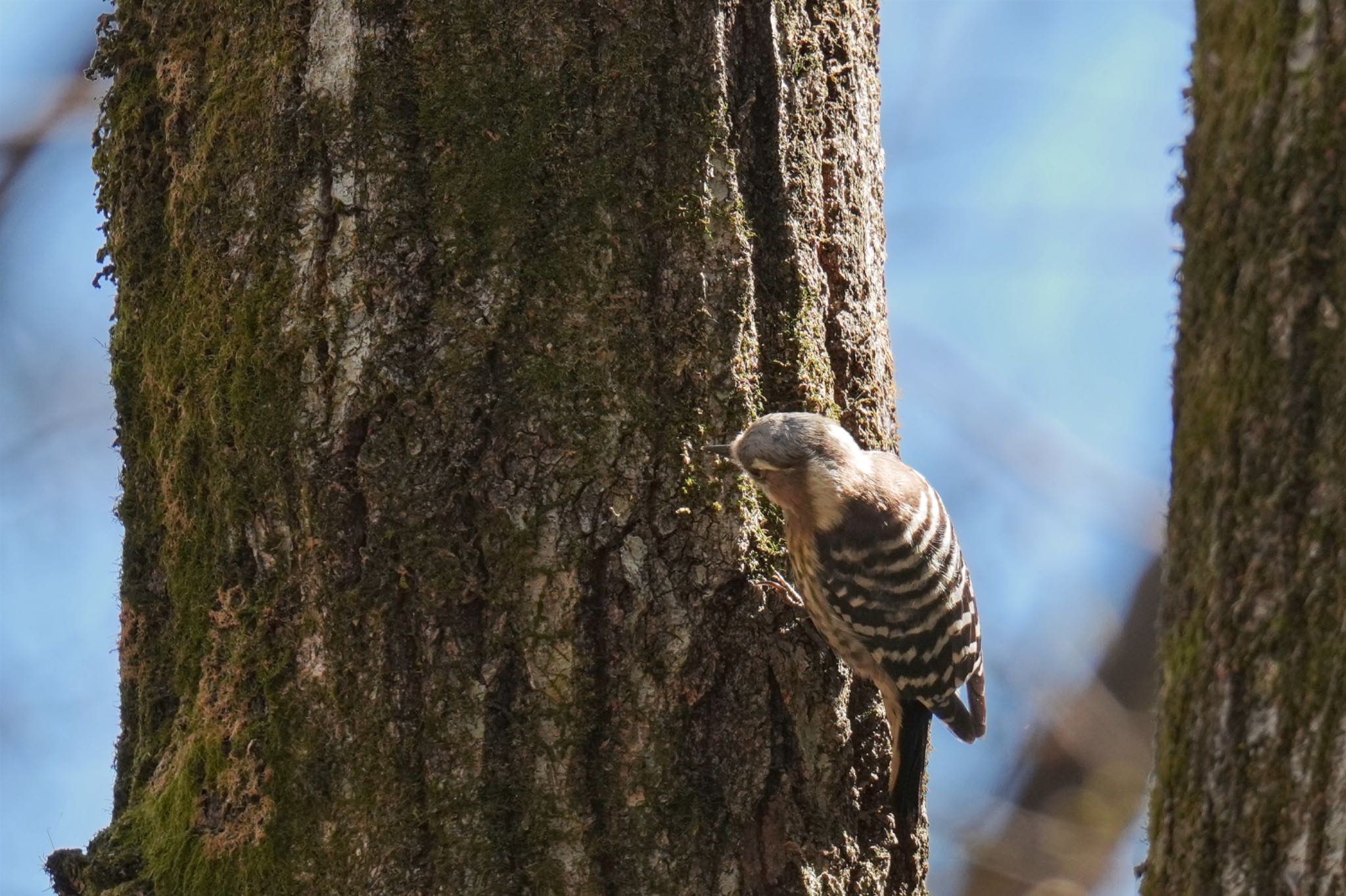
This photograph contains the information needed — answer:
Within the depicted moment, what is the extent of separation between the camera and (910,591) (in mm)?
3648

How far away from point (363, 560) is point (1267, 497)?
5.56 ft

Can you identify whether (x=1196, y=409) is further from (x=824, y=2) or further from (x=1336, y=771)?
(x=824, y=2)

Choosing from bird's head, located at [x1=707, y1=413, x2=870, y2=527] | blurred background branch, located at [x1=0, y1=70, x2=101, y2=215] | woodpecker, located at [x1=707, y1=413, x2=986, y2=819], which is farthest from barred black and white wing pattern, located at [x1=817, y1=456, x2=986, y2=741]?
blurred background branch, located at [x1=0, y1=70, x2=101, y2=215]

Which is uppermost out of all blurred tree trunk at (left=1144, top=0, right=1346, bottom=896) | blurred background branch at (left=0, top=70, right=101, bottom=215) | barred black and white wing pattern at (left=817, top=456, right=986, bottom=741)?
blurred background branch at (left=0, top=70, right=101, bottom=215)

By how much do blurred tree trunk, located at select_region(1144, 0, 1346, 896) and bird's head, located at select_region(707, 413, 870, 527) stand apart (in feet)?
3.96

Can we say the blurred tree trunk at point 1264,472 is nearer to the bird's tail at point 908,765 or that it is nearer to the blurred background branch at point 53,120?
the bird's tail at point 908,765

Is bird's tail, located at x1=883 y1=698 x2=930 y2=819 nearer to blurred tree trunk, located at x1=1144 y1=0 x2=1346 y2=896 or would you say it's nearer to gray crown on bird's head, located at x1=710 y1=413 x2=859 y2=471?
gray crown on bird's head, located at x1=710 y1=413 x2=859 y2=471

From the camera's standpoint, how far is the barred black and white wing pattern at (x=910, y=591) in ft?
11.2

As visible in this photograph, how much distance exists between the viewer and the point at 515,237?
2.75 metres

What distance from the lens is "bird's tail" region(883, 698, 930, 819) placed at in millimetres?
2951

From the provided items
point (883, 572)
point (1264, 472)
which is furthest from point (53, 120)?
point (1264, 472)

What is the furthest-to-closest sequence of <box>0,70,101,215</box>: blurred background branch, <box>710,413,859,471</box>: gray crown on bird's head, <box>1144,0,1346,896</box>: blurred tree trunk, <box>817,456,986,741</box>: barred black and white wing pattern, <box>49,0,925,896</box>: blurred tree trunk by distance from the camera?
<box>0,70,101,215</box>: blurred background branch
<box>817,456,986,741</box>: barred black and white wing pattern
<box>710,413,859,471</box>: gray crown on bird's head
<box>49,0,925,896</box>: blurred tree trunk
<box>1144,0,1346,896</box>: blurred tree trunk

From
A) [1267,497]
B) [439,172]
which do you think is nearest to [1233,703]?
[1267,497]

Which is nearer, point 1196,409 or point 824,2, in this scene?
point 1196,409
